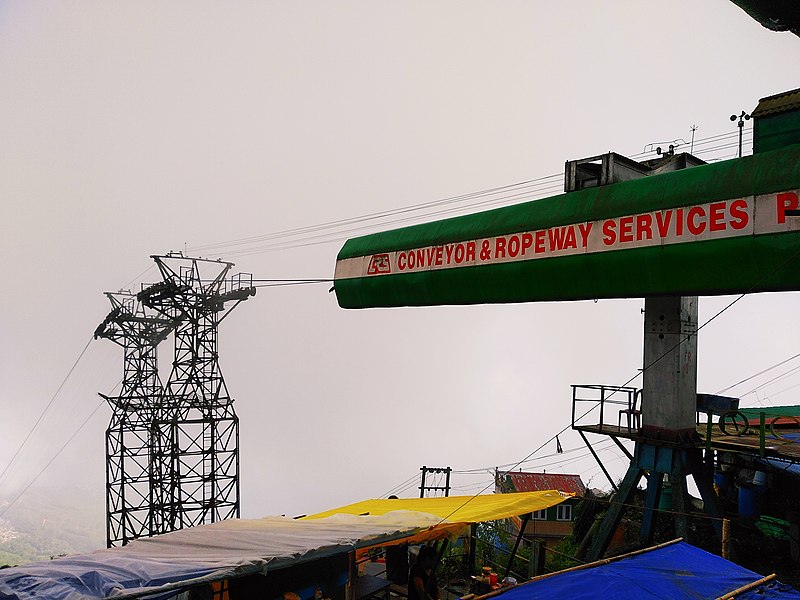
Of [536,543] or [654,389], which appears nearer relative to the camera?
[536,543]

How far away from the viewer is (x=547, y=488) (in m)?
39.6

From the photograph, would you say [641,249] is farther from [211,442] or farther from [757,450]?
[211,442]

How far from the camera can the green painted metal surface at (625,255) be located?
817 centimetres

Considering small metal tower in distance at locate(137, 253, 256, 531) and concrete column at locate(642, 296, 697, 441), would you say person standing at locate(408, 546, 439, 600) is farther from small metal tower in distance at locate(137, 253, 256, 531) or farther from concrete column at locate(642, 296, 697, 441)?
small metal tower in distance at locate(137, 253, 256, 531)

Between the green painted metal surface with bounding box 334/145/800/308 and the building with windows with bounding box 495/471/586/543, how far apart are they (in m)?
22.6

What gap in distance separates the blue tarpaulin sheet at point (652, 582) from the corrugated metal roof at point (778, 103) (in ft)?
22.3

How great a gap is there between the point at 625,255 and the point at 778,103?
10.7 ft

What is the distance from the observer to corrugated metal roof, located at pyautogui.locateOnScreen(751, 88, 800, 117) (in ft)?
29.6

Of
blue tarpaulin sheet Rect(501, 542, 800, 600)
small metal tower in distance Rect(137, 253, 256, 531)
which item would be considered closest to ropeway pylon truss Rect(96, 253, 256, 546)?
small metal tower in distance Rect(137, 253, 256, 531)

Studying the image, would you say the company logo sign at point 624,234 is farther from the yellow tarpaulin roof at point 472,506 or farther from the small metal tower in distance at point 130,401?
the small metal tower in distance at point 130,401

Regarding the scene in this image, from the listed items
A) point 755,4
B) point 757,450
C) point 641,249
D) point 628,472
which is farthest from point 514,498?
point 755,4

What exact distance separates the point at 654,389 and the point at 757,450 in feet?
8.22

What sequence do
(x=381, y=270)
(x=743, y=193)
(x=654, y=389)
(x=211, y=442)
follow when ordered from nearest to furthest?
(x=743, y=193) < (x=654, y=389) < (x=381, y=270) < (x=211, y=442)

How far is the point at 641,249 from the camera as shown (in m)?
9.39
